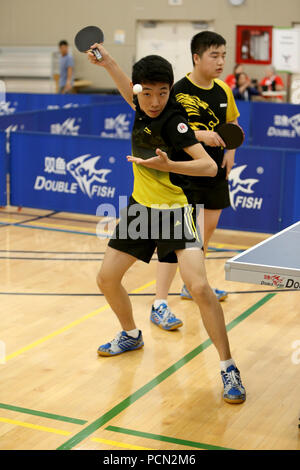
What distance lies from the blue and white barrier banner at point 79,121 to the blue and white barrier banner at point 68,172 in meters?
0.72

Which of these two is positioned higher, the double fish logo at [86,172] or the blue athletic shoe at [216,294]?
the double fish logo at [86,172]

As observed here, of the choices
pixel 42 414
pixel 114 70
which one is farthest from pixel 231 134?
pixel 42 414

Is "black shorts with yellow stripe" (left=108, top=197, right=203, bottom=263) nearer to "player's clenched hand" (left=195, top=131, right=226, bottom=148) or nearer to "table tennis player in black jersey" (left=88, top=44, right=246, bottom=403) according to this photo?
"table tennis player in black jersey" (left=88, top=44, right=246, bottom=403)

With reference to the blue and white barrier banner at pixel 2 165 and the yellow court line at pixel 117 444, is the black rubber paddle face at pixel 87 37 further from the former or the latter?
the blue and white barrier banner at pixel 2 165

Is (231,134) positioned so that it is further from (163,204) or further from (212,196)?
(212,196)

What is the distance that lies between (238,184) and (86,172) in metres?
1.76

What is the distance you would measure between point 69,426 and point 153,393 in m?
0.60

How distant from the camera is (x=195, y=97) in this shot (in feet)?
16.8

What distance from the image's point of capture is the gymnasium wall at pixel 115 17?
62.6ft

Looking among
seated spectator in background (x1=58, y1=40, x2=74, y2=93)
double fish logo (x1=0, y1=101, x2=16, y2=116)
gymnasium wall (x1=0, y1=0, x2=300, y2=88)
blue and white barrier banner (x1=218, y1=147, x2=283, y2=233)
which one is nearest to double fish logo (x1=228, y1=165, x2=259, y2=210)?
blue and white barrier banner (x1=218, y1=147, x2=283, y2=233)

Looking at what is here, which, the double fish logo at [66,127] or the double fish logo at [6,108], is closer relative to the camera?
the double fish logo at [66,127]

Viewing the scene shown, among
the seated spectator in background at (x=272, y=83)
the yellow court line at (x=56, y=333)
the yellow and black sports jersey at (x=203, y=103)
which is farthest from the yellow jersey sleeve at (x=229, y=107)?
the seated spectator in background at (x=272, y=83)

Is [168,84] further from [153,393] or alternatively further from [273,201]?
[273,201]
